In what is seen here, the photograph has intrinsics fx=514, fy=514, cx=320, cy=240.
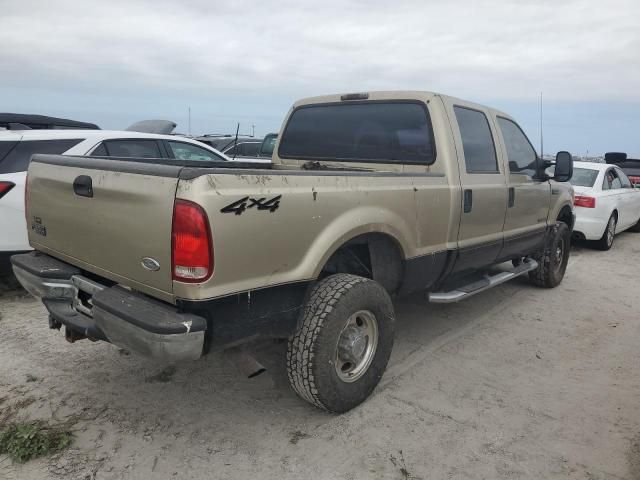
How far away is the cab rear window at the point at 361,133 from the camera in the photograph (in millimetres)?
3799

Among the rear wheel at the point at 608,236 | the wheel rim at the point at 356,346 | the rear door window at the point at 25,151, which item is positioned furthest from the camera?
the rear wheel at the point at 608,236

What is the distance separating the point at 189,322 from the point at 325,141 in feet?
8.12

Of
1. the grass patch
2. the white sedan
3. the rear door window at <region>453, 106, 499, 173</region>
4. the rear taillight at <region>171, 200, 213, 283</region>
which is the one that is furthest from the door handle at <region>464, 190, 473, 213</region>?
the white sedan

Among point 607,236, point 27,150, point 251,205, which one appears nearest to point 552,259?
point 607,236

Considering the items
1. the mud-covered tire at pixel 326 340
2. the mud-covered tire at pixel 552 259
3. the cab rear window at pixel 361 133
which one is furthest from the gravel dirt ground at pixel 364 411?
the cab rear window at pixel 361 133

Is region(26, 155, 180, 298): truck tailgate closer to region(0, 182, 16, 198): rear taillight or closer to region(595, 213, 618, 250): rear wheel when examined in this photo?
region(0, 182, 16, 198): rear taillight

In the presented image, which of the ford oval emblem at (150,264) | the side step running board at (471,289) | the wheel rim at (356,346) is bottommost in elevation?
the wheel rim at (356,346)

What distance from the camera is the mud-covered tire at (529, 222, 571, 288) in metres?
5.70

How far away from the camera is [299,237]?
8.52ft

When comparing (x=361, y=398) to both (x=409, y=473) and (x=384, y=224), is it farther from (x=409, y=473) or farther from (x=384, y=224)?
(x=384, y=224)

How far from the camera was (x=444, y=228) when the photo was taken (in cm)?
360

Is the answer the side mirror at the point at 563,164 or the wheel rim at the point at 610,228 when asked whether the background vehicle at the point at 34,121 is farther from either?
the wheel rim at the point at 610,228

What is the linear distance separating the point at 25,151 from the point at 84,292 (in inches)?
99.5

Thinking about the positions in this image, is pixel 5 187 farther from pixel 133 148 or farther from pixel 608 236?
pixel 608 236
